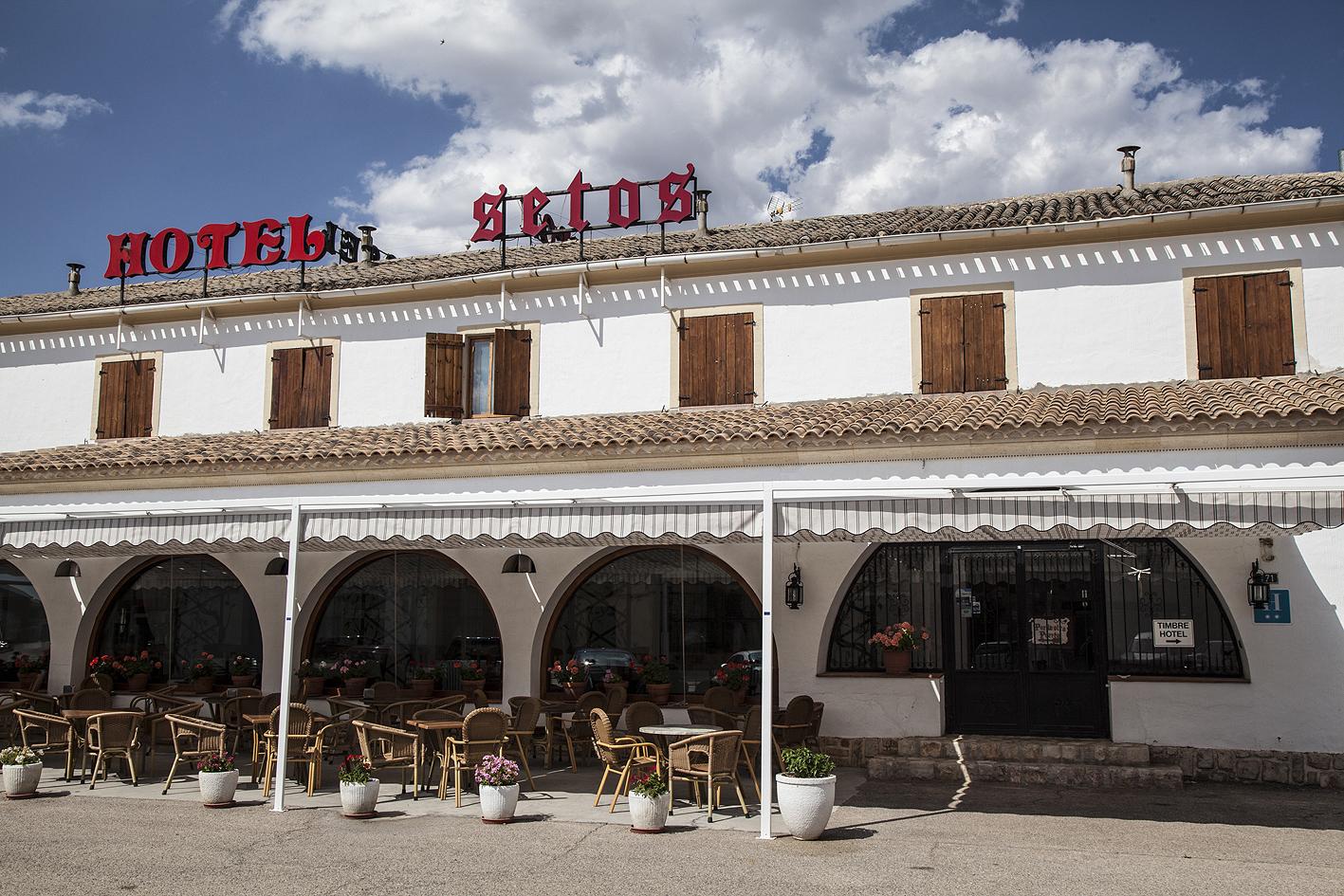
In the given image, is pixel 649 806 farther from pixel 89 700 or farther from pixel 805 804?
pixel 89 700

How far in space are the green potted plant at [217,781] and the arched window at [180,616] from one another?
5926 mm

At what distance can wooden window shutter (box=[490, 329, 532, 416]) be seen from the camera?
55.8ft

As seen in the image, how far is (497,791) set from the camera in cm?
1098

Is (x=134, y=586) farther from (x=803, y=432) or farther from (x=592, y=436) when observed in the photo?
(x=803, y=432)

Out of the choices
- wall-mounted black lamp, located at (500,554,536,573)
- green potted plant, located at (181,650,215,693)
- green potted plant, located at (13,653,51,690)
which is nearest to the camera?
wall-mounted black lamp, located at (500,554,536,573)

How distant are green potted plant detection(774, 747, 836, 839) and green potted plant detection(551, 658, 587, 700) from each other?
599 centimetres

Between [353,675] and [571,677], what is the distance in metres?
3.61

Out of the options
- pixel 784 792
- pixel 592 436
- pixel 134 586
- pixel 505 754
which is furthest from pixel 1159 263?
pixel 134 586

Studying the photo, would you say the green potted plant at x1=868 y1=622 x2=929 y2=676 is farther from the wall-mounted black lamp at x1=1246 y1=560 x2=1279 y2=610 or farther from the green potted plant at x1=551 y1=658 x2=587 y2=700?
the green potted plant at x1=551 y1=658 x2=587 y2=700

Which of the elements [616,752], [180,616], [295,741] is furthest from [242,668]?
[616,752]

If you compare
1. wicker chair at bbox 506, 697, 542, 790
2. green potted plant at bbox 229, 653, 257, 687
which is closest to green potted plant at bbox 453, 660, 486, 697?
wicker chair at bbox 506, 697, 542, 790

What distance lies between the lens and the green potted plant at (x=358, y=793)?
1123 centimetres

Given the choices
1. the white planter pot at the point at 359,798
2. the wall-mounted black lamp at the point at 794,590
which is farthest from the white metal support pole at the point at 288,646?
the wall-mounted black lamp at the point at 794,590

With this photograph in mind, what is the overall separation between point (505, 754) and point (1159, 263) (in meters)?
10.8
